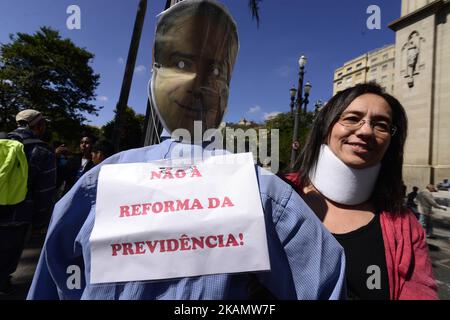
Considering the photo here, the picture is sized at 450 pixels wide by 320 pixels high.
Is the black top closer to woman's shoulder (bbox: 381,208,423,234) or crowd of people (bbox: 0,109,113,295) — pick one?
woman's shoulder (bbox: 381,208,423,234)

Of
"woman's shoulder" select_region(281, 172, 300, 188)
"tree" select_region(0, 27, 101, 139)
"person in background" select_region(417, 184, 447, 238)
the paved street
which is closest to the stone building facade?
the paved street

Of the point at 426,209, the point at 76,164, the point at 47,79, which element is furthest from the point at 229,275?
the point at 47,79

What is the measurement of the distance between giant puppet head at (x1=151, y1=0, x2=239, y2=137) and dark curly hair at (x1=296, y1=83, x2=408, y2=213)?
721 millimetres

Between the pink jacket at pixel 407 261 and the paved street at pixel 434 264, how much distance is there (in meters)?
2.89

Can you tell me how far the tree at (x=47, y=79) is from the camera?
19.7 meters

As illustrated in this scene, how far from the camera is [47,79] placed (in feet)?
69.2

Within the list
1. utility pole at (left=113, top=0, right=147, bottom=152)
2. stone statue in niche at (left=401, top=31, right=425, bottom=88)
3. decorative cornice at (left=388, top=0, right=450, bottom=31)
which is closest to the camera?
utility pole at (left=113, top=0, right=147, bottom=152)

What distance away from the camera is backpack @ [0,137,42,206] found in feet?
7.41

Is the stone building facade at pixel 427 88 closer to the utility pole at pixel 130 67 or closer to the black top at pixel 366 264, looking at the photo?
the utility pole at pixel 130 67

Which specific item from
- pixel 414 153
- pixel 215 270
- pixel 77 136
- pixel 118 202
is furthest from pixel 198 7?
pixel 77 136

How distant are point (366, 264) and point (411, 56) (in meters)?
15.6

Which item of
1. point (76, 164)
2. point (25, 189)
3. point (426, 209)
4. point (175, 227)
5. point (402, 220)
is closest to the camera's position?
point (175, 227)

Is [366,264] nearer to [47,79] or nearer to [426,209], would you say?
[426,209]

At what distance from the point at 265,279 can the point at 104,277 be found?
44 cm
